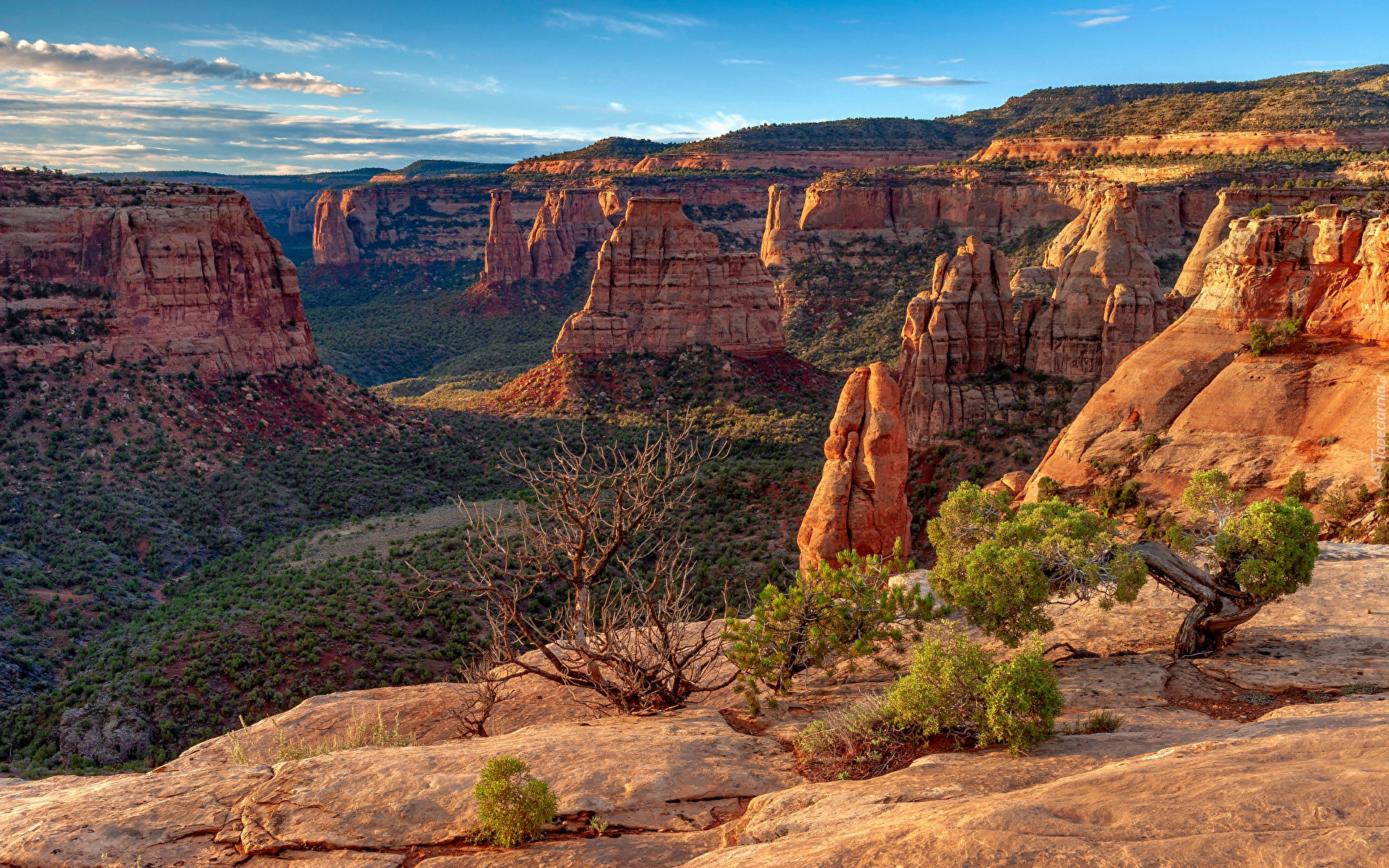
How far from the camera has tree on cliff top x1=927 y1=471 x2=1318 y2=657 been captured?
15.1 meters

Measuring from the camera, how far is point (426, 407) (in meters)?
71.9

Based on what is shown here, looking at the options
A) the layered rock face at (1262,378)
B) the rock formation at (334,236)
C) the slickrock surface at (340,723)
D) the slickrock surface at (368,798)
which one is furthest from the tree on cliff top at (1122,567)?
the rock formation at (334,236)

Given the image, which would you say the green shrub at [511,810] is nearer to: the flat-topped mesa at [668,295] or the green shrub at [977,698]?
the green shrub at [977,698]

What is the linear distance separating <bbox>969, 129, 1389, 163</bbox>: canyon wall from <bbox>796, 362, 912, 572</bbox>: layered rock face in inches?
3557

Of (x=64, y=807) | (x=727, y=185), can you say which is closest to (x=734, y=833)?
(x=64, y=807)

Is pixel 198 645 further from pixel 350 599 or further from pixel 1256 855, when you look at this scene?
pixel 1256 855

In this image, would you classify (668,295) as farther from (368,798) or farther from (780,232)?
(368,798)

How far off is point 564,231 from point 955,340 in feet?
336

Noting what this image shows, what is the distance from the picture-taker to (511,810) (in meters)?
10.9

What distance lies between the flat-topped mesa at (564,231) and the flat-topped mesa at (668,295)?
6702 centimetres

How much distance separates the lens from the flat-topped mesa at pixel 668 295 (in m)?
72.6

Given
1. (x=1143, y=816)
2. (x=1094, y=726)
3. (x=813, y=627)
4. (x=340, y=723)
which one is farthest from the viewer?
(x=340, y=723)

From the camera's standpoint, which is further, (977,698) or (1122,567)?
(1122,567)

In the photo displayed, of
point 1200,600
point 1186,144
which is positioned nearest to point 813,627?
point 1200,600
